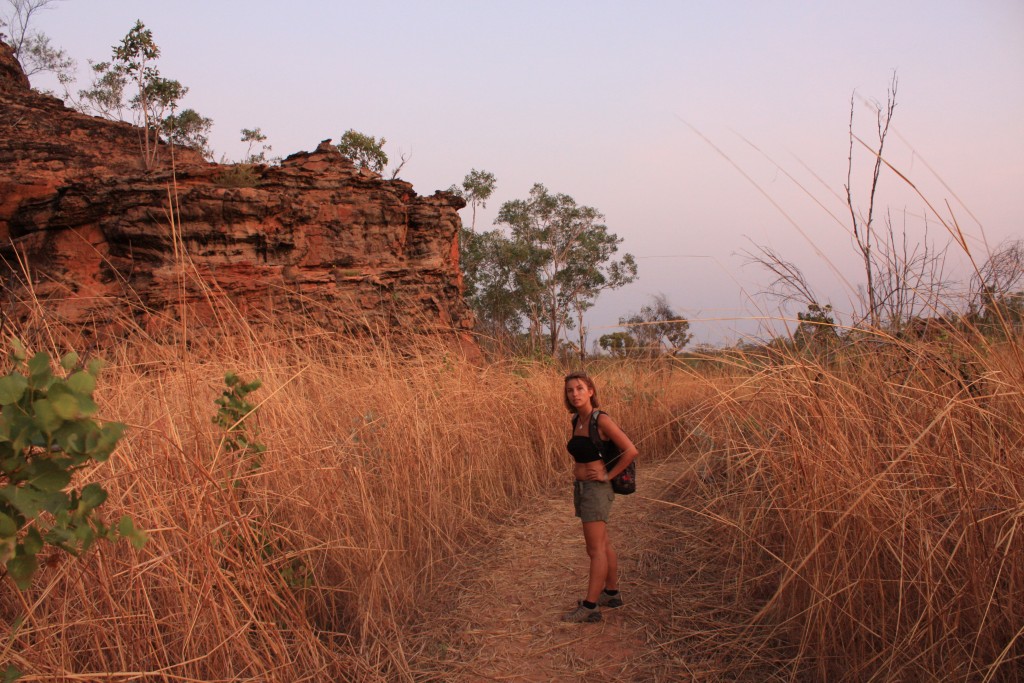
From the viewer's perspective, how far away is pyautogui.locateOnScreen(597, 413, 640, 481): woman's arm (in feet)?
9.75

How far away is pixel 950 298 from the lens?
2.60 metres

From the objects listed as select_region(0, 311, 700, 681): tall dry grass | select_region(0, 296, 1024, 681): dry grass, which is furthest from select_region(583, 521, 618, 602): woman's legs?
select_region(0, 311, 700, 681): tall dry grass

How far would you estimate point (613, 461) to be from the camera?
3.05m

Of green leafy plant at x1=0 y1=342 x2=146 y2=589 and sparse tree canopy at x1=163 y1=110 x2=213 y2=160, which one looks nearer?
green leafy plant at x1=0 y1=342 x2=146 y2=589

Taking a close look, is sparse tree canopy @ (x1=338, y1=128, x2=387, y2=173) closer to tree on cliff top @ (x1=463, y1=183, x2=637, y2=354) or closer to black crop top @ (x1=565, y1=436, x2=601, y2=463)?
tree on cliff top @ (x1=463, y1=183, x2=637, y2=354)

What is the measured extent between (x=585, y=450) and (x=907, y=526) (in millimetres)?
1344

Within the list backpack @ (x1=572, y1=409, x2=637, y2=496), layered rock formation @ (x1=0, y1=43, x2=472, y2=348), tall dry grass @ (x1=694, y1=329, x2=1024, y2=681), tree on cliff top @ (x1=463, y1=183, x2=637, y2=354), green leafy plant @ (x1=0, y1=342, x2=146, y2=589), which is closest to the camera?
green leafy plant @ (x1=0, y1=342, x2=146, y2=589)

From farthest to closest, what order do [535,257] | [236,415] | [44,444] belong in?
[535,257], [236,415], [44,444]

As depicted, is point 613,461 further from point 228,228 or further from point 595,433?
point 228,228

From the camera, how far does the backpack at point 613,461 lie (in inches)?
119

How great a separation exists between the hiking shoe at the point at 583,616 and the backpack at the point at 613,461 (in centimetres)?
55

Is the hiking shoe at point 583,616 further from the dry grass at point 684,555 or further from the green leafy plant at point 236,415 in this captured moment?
the green leafy plant at point 236,415

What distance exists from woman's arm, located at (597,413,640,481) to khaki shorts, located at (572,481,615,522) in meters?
0.06

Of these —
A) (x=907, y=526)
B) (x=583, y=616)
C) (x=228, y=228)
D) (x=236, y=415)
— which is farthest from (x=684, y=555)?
(x=228, y=228)
